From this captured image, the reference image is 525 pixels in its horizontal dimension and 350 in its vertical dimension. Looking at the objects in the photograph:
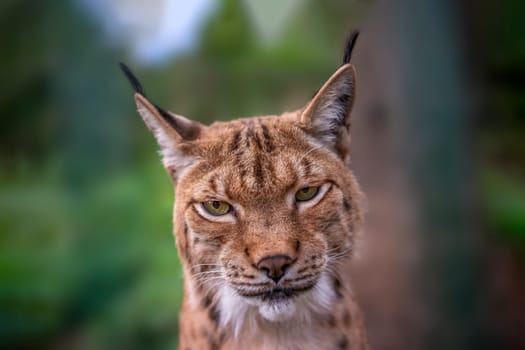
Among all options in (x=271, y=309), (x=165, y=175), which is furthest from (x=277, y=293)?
(x=165, y=175)

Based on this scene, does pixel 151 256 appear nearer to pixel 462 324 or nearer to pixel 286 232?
pixel 462 324

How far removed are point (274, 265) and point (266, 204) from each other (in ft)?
0.66

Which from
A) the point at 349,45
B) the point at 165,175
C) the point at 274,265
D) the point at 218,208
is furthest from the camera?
the point at 165,175

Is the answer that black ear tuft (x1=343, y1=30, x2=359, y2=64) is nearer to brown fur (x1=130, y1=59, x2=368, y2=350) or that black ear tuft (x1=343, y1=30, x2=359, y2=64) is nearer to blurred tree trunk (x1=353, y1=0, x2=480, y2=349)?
brown fur (x1=130, y1=59, x2=368, y2=350)

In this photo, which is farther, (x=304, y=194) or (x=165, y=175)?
(x=165, y=175)

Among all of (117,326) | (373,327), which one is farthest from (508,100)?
(117,326)

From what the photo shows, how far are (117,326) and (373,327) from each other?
8.00 feet

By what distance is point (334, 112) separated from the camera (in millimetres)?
2328

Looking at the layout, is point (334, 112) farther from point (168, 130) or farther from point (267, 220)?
point (168, 130)

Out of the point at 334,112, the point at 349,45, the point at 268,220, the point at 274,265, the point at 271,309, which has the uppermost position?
the point at 349,45

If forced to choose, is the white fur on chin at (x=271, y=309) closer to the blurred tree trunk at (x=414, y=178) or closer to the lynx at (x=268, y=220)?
the lynx at (x=268, y=220)

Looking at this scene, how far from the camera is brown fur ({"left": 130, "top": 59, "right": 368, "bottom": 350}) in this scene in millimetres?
2301

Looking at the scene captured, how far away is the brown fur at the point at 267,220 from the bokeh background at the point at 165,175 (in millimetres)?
2484

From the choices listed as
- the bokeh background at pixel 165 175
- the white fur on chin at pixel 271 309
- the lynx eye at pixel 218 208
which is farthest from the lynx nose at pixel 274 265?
the bokeh background at pixel 165 175
